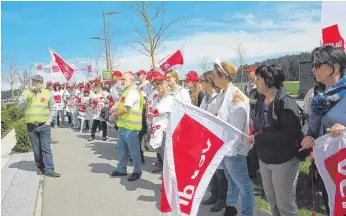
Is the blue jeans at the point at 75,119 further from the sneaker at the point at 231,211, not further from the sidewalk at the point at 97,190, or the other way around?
the sneaker at the point at 231,211

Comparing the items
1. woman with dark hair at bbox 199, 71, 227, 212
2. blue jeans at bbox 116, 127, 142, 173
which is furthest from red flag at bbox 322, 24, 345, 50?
blue jeans at bbox 116, 127, 142, 173

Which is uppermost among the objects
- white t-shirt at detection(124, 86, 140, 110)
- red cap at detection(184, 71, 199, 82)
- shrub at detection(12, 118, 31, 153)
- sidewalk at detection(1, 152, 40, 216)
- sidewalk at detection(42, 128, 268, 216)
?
red cap at detection(184, 71, 199, 82)

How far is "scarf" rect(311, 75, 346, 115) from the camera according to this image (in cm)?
243

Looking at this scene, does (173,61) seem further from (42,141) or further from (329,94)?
(329,94)

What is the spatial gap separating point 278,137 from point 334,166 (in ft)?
1.69

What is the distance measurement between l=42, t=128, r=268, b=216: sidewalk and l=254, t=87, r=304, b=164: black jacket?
1.38 meters

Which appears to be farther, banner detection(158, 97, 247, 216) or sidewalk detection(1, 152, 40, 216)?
sidewalk detection(1, 152, 40, 216)

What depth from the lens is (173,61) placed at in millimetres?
8328

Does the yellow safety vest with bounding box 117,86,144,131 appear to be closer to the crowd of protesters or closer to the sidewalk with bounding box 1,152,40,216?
the crowd of protesters

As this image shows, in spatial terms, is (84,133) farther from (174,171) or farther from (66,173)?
(174,171)

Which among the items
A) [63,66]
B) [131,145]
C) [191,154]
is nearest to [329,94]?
[191,154]

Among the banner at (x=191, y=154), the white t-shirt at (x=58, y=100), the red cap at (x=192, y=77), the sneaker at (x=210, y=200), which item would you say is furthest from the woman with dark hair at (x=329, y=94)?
the white t-shirt at (x=58, y=100)

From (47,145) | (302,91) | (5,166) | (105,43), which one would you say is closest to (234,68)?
(47,145)

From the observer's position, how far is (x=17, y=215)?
427cm
